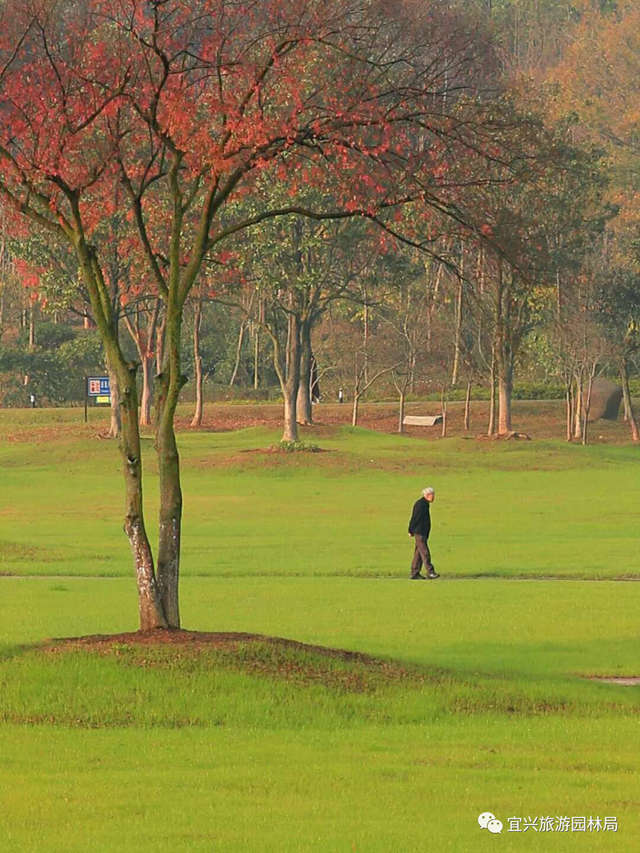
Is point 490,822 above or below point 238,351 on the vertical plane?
below

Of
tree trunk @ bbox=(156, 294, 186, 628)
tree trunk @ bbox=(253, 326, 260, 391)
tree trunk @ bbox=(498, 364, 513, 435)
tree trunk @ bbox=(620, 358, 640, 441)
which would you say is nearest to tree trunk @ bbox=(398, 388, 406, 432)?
tree trunk @ bbox=(498, 364, 513, 435)

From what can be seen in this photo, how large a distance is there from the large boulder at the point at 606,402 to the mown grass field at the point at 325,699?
53348 millimetres

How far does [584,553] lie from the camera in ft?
127

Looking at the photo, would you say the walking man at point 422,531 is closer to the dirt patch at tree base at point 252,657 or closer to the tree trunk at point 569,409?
the dirt patch at tree base at point 252,657

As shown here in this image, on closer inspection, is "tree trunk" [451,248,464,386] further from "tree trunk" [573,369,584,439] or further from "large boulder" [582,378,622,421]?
"large boulder" [582,378,622,421]

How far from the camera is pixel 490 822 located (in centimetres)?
1140

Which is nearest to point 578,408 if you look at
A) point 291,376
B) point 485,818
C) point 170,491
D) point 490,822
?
point 291,376

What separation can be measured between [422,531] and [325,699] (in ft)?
50.2

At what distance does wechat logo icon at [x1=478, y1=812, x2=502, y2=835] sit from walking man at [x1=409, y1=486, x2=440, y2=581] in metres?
20.4

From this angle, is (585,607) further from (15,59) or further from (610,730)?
(15,59)

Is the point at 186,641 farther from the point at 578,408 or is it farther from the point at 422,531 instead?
the point at 578,408

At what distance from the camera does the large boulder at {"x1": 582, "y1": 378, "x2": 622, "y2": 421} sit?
95938mm

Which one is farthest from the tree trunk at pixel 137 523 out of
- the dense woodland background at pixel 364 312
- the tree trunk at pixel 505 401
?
the tree trunk at pixel 505 401

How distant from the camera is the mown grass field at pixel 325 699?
1177cm
